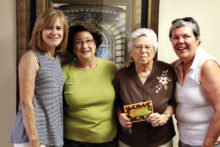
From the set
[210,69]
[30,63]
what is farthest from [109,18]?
[210,69]

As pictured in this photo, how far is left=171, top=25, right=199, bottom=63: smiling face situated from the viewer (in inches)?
51.9

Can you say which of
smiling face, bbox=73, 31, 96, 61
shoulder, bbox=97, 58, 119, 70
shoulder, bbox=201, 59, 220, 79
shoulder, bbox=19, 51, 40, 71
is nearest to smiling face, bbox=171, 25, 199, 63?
shoulder, bbox=201, 59, 220, 79

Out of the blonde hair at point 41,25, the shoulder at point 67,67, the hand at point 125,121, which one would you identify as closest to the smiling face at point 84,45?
the shoulder at point 67,67

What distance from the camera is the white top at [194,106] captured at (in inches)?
51.0

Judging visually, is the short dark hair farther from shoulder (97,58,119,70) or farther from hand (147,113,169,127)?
hand (147,113,169,127)

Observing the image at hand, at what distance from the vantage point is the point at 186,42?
1.32 meters

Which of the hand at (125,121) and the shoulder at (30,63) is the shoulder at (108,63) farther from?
the shoulder at (30,63)

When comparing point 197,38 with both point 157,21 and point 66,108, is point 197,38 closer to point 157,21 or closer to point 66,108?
point 157,21

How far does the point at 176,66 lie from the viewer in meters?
1.57

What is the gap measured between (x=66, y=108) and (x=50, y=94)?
0.97 ft

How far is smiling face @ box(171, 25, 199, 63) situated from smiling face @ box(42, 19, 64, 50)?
2.79 ft

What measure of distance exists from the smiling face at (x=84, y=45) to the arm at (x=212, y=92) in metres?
0.87

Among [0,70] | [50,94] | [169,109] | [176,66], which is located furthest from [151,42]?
[0,70]

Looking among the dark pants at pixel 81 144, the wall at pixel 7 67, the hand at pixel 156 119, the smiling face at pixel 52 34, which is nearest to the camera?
the smiling face at pixel 52 34
